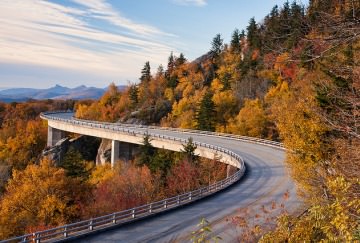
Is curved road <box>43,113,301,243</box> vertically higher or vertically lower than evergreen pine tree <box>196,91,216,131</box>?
lower

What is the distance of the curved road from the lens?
19.2 metres

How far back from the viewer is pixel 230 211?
24375 mm

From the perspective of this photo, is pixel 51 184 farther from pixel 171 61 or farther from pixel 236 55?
pixel 171 61

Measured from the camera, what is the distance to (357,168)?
1037 cm

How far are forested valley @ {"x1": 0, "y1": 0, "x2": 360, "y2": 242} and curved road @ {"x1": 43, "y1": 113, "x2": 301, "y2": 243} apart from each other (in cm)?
284

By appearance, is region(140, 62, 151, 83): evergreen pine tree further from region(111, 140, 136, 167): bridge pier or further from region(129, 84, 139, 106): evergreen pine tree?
region(111, 140, 136, 167): bridge pier

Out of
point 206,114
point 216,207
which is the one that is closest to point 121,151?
point 206,114

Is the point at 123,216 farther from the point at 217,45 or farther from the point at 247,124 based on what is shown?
the point at 217,45

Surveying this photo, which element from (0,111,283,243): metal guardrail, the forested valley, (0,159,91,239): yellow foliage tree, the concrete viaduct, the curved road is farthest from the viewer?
(0,159,91,239): yellow foliage tree

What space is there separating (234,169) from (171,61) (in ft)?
277

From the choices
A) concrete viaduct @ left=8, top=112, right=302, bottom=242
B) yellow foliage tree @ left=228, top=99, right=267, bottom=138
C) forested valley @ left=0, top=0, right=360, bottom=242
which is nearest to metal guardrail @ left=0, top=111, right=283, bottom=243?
concrete viaduct @ left=8, top=112, right=302, bottom=242

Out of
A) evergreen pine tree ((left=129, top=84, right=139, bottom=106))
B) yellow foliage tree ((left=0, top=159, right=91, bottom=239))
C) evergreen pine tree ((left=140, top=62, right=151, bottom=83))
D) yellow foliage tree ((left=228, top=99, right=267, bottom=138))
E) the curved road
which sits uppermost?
evergreen pine tree ((left=140, top=62, right=151, bottom=83))

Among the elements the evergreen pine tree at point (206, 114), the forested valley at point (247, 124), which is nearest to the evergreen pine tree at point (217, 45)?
the forested valley at point (247, 124)

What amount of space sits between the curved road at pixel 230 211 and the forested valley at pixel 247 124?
284 centimetres
